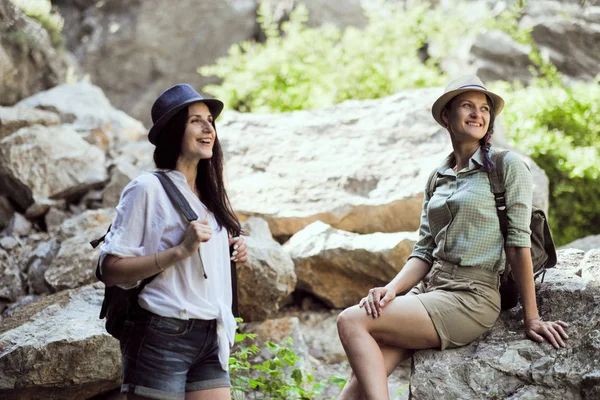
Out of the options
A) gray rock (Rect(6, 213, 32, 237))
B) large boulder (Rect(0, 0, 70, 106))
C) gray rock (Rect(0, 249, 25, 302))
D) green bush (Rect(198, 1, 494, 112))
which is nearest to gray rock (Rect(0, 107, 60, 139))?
gray rock (Rect(6, 213, 32, 237))

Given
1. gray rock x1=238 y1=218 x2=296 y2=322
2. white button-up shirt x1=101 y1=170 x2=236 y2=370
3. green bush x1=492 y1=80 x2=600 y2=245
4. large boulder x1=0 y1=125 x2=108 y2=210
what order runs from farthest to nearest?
green bush x1=492 y1=80 x2=600 y2=245 < large boulder x1=0 y1=125 x2=108 y2=210 < gray rock x1=238 y1=218 x2=296 y2=322 < white button-up shirt x1=101 y1=170 x2=236 y2=370

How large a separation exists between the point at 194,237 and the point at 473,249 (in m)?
Answer: 1.42

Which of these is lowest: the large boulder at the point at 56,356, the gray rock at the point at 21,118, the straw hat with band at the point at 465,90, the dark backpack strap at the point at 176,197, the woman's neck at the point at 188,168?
the large boulder at the point at 56,356

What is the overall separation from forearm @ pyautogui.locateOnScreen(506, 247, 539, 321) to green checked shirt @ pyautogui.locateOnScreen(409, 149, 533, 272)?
5cm

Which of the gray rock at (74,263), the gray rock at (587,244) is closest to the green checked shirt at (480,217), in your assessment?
the gray rock at (587,244)

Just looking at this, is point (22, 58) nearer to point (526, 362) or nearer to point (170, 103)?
point (170, 103)

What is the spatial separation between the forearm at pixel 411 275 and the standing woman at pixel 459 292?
2 cm

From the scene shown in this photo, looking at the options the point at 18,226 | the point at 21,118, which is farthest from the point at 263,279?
the point at 21,118

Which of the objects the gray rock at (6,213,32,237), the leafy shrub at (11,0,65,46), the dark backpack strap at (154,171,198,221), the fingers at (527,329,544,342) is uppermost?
the leafy shrub at (11,0,65,46)

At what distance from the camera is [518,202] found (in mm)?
3137

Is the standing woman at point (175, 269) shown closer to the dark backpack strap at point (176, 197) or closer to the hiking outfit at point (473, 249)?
the dark backpack strap at point (176, 197)

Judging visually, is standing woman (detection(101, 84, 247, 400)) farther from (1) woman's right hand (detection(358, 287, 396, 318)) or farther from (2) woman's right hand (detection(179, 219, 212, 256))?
(1) woman's right hand (detection(358, 287, 396, 318))

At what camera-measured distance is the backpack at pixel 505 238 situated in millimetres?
3197

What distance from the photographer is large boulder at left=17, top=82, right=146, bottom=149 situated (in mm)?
8117
